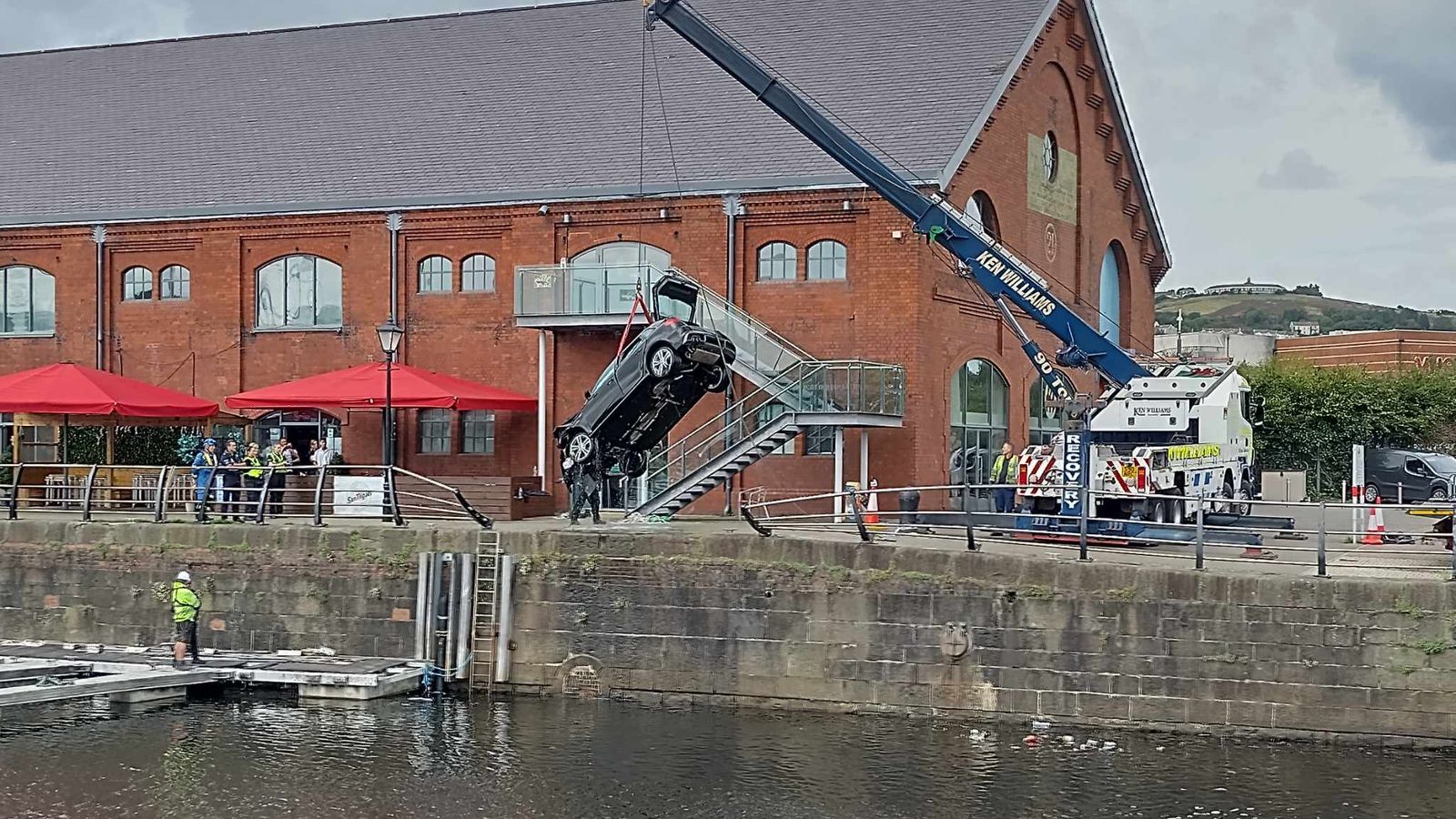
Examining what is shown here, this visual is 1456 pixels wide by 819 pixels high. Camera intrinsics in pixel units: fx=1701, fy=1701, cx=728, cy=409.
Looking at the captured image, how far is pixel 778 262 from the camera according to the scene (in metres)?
31.3

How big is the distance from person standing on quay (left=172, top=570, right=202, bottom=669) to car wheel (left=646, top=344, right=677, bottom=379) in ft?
23.0

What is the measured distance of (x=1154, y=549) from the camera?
74.0 feet

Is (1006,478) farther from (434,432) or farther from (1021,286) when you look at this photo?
(434,432)

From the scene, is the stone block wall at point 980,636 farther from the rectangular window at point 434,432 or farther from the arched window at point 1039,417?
the arched window at point 1039,417

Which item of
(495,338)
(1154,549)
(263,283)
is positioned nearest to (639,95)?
(495,338)

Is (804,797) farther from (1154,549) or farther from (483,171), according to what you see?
(483,171)

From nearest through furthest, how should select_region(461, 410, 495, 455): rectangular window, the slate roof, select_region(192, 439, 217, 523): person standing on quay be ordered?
select_region(192, 439, 217, 523): person standing on quay, the slate roof, select_region(461, 410, 495, 455): rectangular window

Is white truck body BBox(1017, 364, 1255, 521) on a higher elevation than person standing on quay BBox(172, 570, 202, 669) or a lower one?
higher

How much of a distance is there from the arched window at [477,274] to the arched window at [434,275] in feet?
1.19

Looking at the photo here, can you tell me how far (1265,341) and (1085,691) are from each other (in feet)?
186

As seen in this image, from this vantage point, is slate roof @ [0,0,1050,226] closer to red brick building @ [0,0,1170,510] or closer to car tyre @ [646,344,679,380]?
red brick building @ [0,0,1170,510]

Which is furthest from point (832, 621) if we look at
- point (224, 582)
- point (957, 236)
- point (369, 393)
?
point (369, 393)

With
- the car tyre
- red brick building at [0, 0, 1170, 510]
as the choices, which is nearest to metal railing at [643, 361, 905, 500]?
red brick building at [0, 0, 1170, 510]

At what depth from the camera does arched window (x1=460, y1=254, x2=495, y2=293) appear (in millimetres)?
33219
